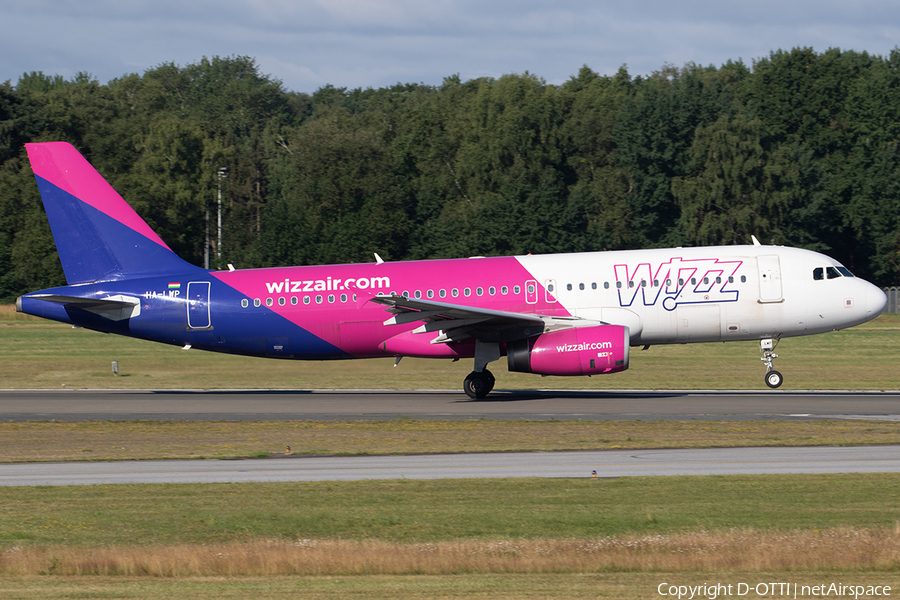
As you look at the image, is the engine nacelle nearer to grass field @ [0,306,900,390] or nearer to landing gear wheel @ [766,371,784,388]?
landing gear wheel @ [766,371,784,388]

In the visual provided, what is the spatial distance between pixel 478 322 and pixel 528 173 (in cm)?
5859

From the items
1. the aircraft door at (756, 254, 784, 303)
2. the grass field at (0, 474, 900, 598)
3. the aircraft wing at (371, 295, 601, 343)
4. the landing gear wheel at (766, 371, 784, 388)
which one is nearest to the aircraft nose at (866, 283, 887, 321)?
the aircraft door at (756, 254, 784, 303)

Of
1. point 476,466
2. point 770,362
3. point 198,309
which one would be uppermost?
point 198,309

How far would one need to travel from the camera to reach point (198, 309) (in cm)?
3080

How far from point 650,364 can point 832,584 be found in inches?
1154

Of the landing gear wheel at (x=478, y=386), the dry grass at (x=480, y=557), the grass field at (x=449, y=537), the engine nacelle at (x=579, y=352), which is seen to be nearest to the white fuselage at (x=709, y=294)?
the engine nacelle at (x=579, y=352)

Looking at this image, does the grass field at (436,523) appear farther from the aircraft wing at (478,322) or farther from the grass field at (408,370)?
the grass field at (408,370)

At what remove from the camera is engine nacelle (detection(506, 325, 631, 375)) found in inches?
1081

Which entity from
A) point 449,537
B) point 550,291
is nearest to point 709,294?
point 550,291

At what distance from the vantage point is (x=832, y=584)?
35.0 feet

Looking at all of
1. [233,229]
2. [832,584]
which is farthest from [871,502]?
[233,229]

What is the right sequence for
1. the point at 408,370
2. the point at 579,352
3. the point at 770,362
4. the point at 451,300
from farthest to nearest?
the point at 408,370 → the point at 770,362 → the point at 451,300 → the point at 579,352

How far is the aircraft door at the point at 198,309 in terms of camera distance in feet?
101

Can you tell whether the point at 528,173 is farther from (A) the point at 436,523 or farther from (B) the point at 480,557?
(B) the point at 480,557
